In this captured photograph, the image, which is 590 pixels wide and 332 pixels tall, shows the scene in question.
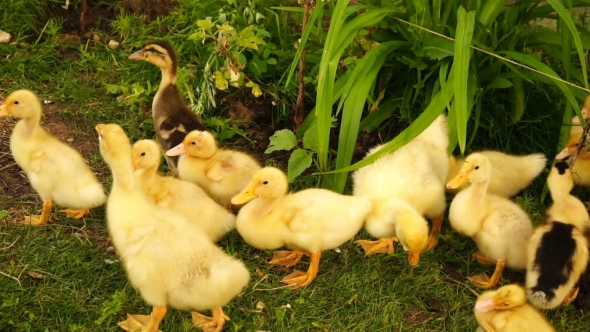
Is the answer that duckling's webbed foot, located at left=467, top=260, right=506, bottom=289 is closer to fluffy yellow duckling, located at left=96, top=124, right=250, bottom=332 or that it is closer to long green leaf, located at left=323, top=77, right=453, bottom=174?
long green leaf, located at left=323, top=77, right=453, bottom=174

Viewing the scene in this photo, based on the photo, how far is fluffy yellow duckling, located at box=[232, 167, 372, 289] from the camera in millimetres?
3727

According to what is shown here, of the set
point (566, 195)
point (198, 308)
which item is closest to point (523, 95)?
point (566, 195)

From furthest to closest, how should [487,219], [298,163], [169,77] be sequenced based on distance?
[169,77], [298,163], [487,219]

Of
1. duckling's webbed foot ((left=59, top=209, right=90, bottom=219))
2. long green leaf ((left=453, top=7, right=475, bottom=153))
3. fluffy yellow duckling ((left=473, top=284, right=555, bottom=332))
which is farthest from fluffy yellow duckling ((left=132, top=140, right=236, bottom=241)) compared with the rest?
fluffy yellow duckling ((left=473, top=284, right=555, bottom=332))

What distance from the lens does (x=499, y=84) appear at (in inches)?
173

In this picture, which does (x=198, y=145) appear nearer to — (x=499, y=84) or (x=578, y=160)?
(x=499, y=84)

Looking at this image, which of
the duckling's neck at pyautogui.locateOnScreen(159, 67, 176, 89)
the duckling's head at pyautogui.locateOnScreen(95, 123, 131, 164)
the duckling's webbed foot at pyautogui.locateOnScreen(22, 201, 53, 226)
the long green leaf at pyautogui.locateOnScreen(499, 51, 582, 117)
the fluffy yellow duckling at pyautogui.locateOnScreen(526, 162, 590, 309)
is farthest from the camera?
the duckling's neck at pyautogui.locateOnScreen(159, 67, 176, 89)

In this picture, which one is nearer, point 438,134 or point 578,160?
point 438,134

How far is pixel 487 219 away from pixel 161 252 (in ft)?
5.27

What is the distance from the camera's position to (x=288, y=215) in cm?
376

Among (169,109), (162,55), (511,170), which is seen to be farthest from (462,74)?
(162,55)

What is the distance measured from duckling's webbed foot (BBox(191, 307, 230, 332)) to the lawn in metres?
0.06

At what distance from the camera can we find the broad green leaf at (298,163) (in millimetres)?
4242

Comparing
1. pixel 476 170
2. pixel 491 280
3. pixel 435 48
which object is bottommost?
pixel 491 280
